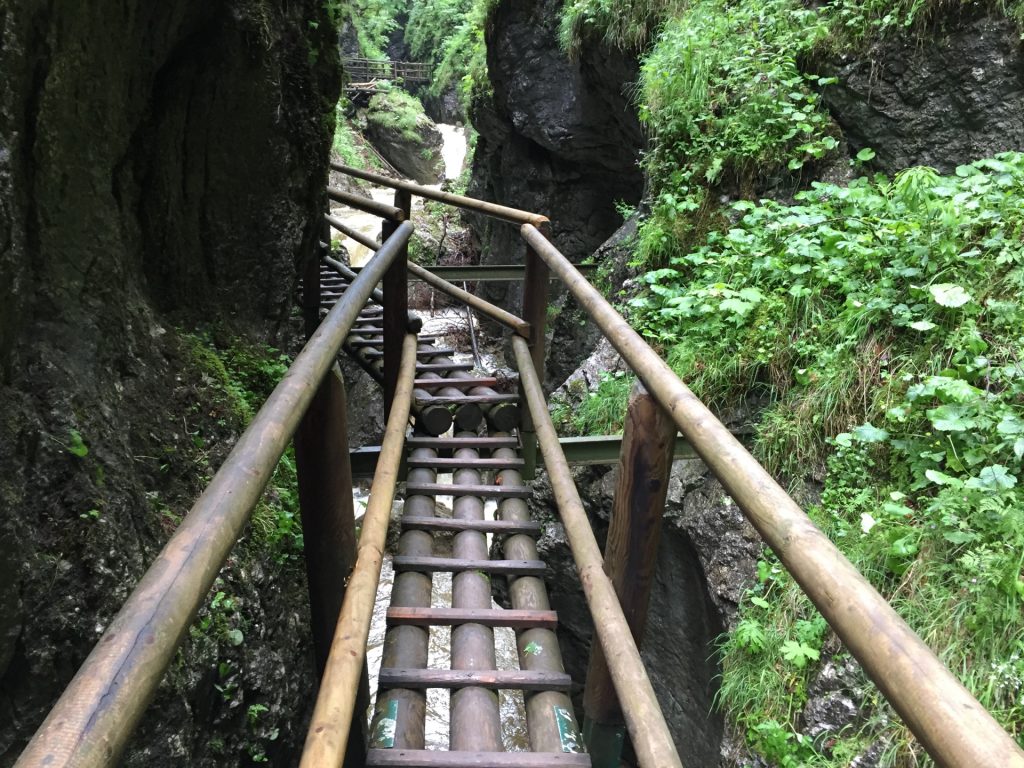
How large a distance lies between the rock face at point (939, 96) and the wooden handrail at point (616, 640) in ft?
13.5

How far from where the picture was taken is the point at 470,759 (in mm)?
1806

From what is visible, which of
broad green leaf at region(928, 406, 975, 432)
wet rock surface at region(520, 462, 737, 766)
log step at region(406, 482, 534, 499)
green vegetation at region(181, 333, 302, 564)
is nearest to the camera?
broad green leaf at region(928, 406, 975, 432)

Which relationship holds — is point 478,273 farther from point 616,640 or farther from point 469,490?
point 616,640

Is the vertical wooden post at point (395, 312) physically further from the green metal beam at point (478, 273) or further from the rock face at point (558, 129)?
the rock face at point (558, 129)

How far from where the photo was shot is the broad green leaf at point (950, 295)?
10.7 ft

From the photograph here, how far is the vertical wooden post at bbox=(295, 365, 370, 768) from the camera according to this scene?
6.15 feet

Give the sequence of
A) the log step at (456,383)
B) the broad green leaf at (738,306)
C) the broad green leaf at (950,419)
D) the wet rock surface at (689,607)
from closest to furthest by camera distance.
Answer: the broad green leaf at (950,419) < the wet rock surface at (689,607) < the log step at (456,383) < the broad green leaf at (738,306)

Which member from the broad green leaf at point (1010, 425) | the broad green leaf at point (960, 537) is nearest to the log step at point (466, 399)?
the broad green leaf at point (960, 537)

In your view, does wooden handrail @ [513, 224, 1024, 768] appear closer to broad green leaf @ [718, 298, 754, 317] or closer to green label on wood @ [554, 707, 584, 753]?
green label on wood @ [554, 707, 584, 753]

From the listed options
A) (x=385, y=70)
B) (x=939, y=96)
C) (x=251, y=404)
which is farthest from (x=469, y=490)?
(x=385, y=70)

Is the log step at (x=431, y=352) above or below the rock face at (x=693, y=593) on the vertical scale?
above

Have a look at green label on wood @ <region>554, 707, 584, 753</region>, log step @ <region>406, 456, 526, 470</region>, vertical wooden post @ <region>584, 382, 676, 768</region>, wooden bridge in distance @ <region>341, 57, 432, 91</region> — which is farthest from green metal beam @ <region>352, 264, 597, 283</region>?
wooden bridge in distance @ <region>341, 57, 432, 91</region>

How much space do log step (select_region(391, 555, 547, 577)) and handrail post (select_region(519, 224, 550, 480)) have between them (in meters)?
1.08

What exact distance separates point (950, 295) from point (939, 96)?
2485 mm
